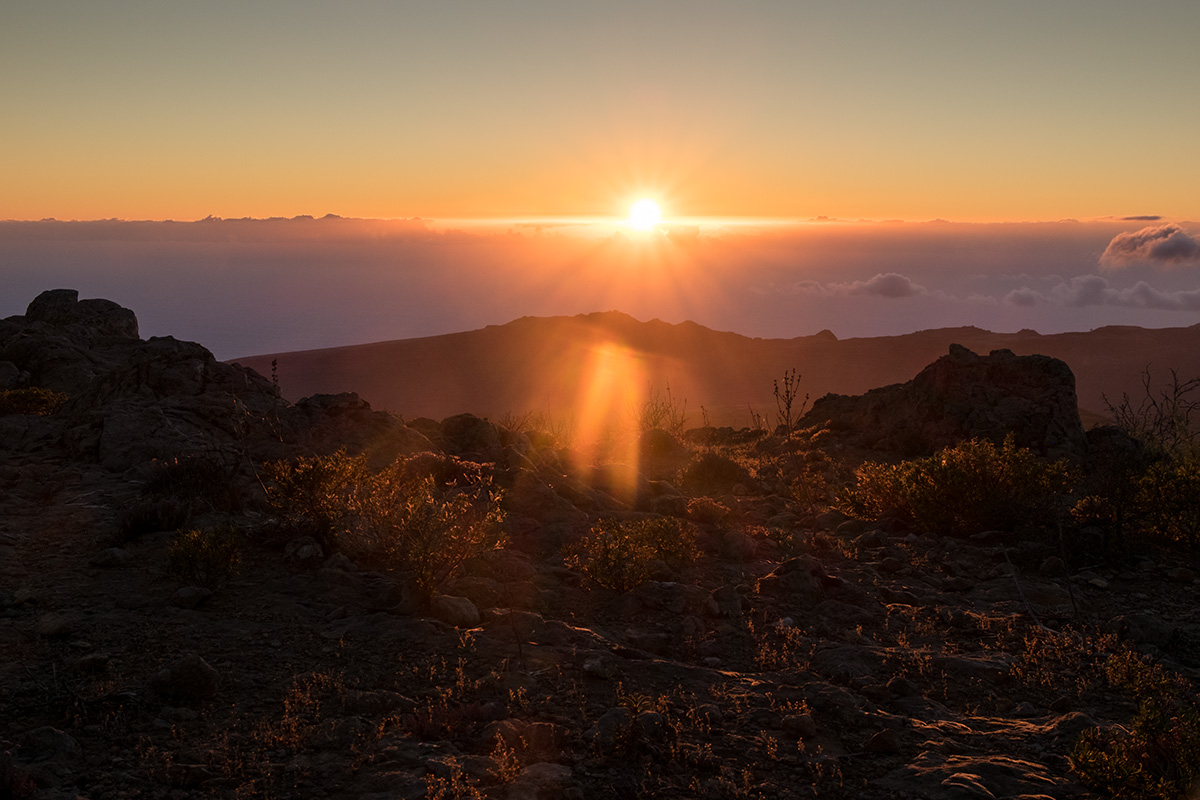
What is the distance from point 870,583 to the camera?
7.66 metres

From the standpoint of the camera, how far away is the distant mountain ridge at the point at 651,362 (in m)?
45.4

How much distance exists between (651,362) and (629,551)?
47655 millimetres

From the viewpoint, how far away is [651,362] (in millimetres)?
54562

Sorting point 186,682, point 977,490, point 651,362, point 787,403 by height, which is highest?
point 787,403

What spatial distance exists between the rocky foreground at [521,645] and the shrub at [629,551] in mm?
142

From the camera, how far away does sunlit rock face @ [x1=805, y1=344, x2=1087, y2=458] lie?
1292 centimetres

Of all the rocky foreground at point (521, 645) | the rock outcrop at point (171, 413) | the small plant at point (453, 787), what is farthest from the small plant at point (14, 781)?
A: the rock outcrop at point (171, 413)

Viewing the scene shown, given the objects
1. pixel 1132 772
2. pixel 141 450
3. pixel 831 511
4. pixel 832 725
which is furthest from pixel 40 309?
pixel 1132 772

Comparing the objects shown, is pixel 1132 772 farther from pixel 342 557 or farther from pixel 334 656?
pixel 342 557

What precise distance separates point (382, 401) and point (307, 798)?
41427 mm

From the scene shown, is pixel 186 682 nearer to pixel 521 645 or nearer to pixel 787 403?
pixel 521 645

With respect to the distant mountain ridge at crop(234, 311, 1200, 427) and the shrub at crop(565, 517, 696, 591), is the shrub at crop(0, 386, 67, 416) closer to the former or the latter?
the shrub at crop(565, 517, 696, 591)

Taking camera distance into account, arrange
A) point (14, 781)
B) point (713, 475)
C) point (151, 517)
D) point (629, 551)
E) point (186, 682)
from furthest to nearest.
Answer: point (713, 475)
point (151, 517)
point (629, 551)
point (186, 682)
point (14, 781)

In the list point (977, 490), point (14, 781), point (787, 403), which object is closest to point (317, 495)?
point (14, 781)
